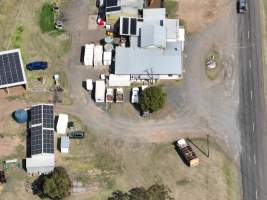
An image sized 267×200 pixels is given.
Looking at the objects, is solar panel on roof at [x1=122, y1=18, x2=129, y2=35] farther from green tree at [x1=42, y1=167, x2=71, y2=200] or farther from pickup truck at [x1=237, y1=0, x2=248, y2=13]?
green tree at [x1=42, y1=167, x2=71, y2=200]

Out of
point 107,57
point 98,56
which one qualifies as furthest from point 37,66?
point 107,57

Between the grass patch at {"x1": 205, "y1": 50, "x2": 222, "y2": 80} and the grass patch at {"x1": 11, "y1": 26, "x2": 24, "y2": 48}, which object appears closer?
the grass patch at {"x1": 205, "y1": 50, "x2": 222, "y2": 80}

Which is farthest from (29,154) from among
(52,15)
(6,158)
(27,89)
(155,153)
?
(52,15)

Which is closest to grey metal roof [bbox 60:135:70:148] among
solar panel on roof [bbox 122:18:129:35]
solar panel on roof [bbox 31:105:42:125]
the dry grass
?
solar panel on roof [bbox 31:105:42:125]

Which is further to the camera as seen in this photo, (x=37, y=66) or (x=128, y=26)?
(x=128, y=26)

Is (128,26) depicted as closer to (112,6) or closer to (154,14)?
(154,14)

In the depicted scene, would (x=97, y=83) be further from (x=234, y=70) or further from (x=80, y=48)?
(x=234, y=70)

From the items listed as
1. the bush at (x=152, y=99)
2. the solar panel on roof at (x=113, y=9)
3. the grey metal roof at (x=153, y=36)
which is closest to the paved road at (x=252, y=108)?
the bush at (x=152, y=99)
